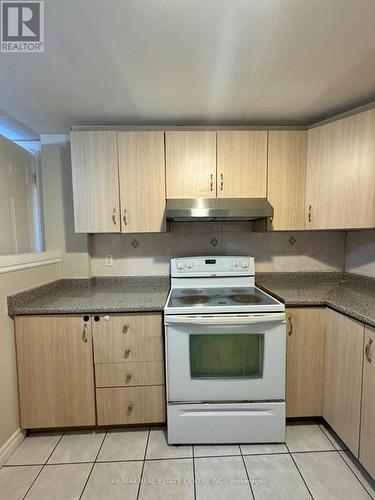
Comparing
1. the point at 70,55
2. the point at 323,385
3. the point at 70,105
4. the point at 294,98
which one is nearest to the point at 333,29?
the point at 294,98

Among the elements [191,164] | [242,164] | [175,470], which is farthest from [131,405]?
[242,164]

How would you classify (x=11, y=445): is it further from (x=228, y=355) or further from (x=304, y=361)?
(x=304, y=361)

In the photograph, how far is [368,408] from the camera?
125cm

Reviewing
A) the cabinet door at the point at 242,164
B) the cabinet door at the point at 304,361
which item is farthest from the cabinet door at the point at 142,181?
the cabinet door at the point at 304,361

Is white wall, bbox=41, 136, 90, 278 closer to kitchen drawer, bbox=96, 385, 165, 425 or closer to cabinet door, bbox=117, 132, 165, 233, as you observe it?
cabinet door, bbox=117, 132, 165, 233

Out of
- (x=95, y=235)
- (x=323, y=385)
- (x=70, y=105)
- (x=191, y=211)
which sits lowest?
(x=323, y=385)

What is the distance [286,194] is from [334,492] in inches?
70.7

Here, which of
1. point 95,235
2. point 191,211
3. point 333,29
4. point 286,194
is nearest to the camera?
point 333,29

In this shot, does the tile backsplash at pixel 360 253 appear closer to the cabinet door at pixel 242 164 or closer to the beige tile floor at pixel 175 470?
the cabinet door at pixel 242 164

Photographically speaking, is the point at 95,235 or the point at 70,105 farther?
the point at 95,235

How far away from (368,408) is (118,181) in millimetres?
2069

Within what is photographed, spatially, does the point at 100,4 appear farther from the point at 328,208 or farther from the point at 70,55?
the point at 328,208

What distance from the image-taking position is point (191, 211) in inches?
66.9

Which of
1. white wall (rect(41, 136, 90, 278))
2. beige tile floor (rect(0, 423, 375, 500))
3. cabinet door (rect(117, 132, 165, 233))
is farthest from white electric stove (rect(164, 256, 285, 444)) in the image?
white wall (rect(41, 136, 90, 278))
